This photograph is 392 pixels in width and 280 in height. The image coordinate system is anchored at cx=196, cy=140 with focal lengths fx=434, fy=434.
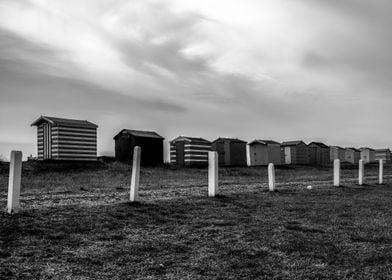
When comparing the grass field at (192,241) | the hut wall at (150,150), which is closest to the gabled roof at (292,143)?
the hut wall at (150,150)

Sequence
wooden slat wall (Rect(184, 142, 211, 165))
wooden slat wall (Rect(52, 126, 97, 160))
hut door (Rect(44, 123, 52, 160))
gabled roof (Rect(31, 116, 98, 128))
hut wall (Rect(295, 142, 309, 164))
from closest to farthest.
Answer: wooden slat wall (Rect(52, 126, 97, 160)), gabled roof (Rect(31, 116, 98, 128)), hut door (Rect(44, 123, 52, 160)), wooden slat wall (Rect(184, 142, 211, 165)), hut wall (Rect(295, 142, 309, 164))

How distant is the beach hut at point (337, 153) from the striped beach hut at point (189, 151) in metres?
29.8

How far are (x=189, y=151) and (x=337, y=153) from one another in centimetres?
3494

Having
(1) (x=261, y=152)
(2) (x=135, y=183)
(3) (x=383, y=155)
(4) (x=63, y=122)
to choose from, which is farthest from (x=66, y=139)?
(3) (x=383, y=155)

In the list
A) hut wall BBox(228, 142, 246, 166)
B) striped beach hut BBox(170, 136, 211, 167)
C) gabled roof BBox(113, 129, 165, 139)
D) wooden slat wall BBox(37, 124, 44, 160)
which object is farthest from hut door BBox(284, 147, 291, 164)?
wooden slat wall BBox(37, 124, 44, 160)

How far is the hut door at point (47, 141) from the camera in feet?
108

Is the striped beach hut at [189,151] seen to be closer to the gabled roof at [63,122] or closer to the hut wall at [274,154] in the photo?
the gabled roof at [63,122]

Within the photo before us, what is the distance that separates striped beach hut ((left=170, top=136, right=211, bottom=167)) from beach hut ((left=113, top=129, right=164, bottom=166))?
8.36 feet

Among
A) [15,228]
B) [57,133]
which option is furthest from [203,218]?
[57,133]

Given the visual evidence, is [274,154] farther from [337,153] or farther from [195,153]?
[337,153]

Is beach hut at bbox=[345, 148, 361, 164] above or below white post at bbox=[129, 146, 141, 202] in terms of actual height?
above

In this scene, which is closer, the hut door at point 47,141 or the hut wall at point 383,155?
the hut door at point 47,141

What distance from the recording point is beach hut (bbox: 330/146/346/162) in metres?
64.8

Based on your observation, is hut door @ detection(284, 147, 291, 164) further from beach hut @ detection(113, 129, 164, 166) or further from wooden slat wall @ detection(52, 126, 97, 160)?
wooden slat wall @ detection(52, 126, 97, 160)
